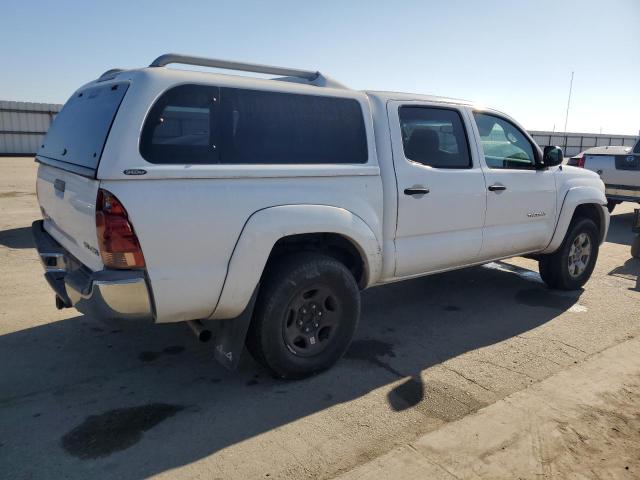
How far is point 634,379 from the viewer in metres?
3.84

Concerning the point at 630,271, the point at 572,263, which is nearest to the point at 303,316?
the point at 572,263

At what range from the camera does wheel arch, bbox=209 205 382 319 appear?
3.19 m

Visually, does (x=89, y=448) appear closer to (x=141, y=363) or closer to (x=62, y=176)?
(x=141, y=363)

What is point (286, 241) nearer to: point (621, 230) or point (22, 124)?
point (621, 230)

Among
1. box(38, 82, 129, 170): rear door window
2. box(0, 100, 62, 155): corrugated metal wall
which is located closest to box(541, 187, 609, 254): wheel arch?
box(38, 82, 129, 170): rear door window

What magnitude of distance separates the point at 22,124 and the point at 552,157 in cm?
2759

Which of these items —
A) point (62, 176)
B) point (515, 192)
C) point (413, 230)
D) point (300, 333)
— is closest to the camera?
point (62, 176)

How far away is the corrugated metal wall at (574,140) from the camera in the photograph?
102 feet

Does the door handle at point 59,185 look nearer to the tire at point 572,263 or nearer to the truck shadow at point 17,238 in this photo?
the truck shadow at point 17,238

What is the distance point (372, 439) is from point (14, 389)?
2.33 meters

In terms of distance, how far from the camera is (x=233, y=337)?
3441 millimetres

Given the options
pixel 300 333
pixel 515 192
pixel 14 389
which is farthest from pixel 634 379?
pixel 14 389

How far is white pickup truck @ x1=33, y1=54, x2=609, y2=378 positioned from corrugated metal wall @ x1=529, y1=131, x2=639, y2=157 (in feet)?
94.1

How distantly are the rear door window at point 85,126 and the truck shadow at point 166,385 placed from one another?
1.48 metres
